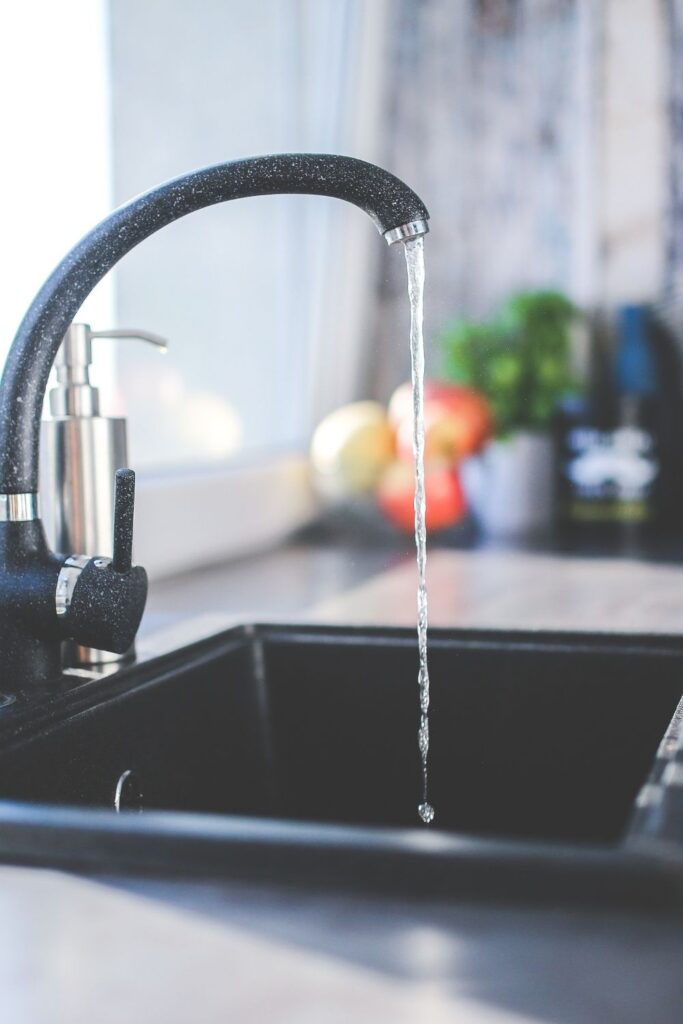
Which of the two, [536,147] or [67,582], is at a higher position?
[536,147]

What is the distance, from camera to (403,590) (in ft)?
4.22

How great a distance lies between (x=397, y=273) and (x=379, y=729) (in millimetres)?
1328

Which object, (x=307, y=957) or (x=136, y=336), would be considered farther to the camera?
(x=136, y=336)

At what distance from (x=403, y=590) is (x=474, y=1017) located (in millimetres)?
951

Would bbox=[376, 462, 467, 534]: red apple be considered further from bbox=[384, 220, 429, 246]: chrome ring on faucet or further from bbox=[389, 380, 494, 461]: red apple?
bbox=[384, 220, 429, 246]: chrome ring on faucet

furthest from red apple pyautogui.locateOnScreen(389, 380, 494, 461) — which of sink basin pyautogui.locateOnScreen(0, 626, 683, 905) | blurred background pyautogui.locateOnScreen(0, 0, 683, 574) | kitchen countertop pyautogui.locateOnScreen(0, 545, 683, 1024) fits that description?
kitchen countertop pyautogui.locateOnScreen(0, 545, 683, 1024)

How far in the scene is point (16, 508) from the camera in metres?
0.71

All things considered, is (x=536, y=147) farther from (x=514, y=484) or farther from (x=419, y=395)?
(x=419, y=395)

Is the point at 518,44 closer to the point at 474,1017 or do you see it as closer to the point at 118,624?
the point at 118,624

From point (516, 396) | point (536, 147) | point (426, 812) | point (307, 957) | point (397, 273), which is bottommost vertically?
point (426, 812)

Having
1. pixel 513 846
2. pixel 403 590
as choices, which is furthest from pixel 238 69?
pixel 513 846

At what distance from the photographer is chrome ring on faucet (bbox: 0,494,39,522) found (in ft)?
2.33

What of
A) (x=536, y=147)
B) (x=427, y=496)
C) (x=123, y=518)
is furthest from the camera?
(x=536, y=147)

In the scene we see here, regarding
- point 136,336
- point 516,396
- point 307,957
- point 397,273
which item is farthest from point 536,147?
point 307,957
